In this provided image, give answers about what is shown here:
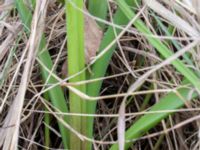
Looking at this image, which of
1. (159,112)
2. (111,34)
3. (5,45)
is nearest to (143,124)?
(159,112)

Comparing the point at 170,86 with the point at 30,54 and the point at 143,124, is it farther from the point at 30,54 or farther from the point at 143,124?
the point at 30,54

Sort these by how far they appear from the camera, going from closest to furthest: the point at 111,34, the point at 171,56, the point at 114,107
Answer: the point at 171,56
the point at 111,34
the point at 114,107

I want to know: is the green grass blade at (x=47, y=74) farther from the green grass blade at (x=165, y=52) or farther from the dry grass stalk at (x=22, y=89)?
the green grass blade at (x=165, y=52)

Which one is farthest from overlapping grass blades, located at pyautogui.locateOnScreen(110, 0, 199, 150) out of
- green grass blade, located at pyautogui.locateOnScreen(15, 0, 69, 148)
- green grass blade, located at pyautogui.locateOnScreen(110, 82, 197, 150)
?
green grass blade, located at pyautogui.locateOnScreen(15, 0, 69, 148)

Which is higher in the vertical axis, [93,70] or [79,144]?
[93,70]

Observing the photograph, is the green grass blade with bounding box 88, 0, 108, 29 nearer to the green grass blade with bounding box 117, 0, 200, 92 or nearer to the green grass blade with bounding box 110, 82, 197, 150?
the green grass blade with bounding box 117, 0, 200, 92

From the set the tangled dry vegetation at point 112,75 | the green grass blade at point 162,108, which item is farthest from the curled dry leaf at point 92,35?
the green grass blade at point 162,108
